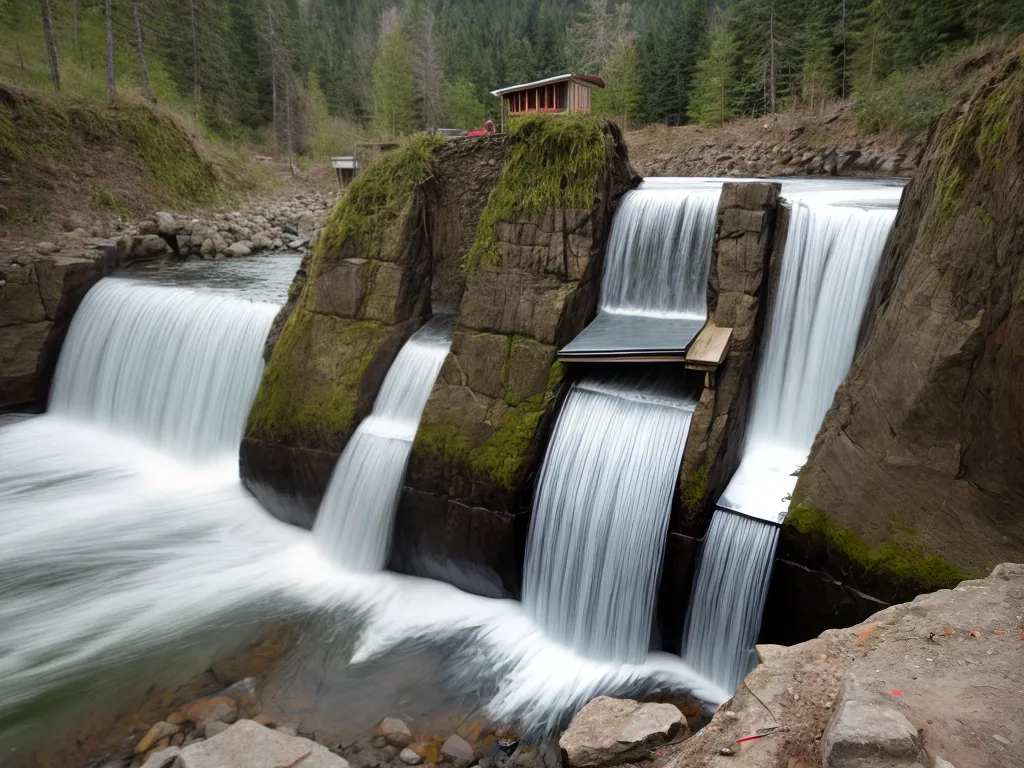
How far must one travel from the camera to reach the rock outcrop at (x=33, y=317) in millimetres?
12672

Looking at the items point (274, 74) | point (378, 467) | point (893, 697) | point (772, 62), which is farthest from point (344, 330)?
point (274, 74)

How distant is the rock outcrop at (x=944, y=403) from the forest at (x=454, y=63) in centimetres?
1520

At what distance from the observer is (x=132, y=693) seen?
6543mm

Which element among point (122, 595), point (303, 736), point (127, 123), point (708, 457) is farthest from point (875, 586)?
point (127, 123)

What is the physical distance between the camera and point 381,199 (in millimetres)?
9750

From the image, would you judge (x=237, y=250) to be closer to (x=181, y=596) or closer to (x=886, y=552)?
(x=181, y=596)

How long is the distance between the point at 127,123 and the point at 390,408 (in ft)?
56.4

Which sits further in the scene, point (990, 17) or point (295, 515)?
point (990, 17)

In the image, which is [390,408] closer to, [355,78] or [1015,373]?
[1015,373]

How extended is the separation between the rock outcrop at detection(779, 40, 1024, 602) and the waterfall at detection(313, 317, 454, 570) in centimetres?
469

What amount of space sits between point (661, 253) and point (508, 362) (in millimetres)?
2359

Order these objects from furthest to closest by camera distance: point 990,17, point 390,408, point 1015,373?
1. point 990,17
2. point 390,408
3. point 1015,373

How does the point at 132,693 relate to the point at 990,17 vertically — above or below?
below

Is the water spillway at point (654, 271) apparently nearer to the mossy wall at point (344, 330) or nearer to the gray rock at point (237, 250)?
the mossy wall at point (344, 330)
